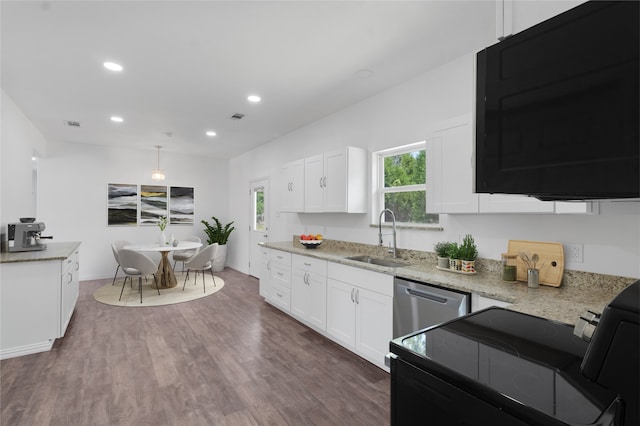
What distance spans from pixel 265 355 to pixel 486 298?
203 cm

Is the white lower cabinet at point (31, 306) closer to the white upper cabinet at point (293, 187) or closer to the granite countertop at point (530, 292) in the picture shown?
the white upper cabinet at point (293, 187)

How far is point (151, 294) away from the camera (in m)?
5.13

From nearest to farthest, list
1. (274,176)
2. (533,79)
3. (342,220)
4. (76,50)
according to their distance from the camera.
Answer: (533,79) < (76,50) < (342,220) < (274,176)

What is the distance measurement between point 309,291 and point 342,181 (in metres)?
1.31

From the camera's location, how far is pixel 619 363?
2.07 ft

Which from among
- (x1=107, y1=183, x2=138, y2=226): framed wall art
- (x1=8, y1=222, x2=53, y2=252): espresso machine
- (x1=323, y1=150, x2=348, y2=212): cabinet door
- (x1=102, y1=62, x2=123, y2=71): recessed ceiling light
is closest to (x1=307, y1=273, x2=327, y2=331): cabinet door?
(x1=323, y1=150, x2=348, y2=212): cabinet door

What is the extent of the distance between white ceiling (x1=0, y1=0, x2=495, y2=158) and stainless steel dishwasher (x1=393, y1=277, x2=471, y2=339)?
189 centimetres

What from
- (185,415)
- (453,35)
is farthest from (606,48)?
(185,415)

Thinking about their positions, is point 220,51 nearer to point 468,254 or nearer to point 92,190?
point 468,254

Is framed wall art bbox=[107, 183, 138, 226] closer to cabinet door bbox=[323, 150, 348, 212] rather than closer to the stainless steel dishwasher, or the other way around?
cabinet door bbox=[323, 150, 348, 212]

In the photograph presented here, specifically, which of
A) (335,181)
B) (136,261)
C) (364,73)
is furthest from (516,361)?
(136,261)

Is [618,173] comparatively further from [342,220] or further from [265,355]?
[342,220]

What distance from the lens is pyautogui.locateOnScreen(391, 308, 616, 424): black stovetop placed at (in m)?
0.67

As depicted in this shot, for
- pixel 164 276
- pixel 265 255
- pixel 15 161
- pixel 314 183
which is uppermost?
pixel 15 161
